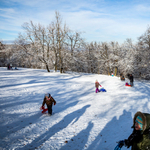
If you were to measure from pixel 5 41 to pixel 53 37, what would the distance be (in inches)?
1580

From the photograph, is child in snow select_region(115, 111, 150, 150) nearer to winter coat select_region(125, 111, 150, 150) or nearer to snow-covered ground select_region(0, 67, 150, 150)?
winter coat select_region(125, 111, 150, 150)

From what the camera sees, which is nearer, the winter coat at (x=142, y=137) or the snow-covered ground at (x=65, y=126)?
the winter coat at (x=142, y=137)

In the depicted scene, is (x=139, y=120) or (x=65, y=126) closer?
(x=139, y=120)

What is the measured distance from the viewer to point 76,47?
87.4ft

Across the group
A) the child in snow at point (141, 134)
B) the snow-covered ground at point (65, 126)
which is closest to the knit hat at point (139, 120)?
the child in snow at point (141, 134)

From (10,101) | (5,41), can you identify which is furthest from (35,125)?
(5,41)

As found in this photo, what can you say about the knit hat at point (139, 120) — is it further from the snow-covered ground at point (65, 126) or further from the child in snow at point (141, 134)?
the snow-covered ground at point (65, 126)

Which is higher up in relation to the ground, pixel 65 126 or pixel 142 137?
pixel 142 137

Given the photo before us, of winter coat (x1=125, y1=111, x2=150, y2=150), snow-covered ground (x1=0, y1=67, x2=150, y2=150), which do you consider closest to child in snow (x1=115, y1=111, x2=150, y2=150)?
winter coat (x1=125, y1=111, x2=150, y2=150)

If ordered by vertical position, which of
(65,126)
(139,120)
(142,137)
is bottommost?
(65,126)

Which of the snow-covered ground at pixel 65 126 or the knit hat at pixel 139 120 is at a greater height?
the knit hat at pixel 139 120

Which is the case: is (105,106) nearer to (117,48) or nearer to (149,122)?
(149,122)

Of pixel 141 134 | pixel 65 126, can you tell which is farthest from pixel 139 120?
pixel 65 126

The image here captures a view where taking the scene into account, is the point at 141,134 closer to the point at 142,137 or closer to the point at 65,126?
the point at 142,137
